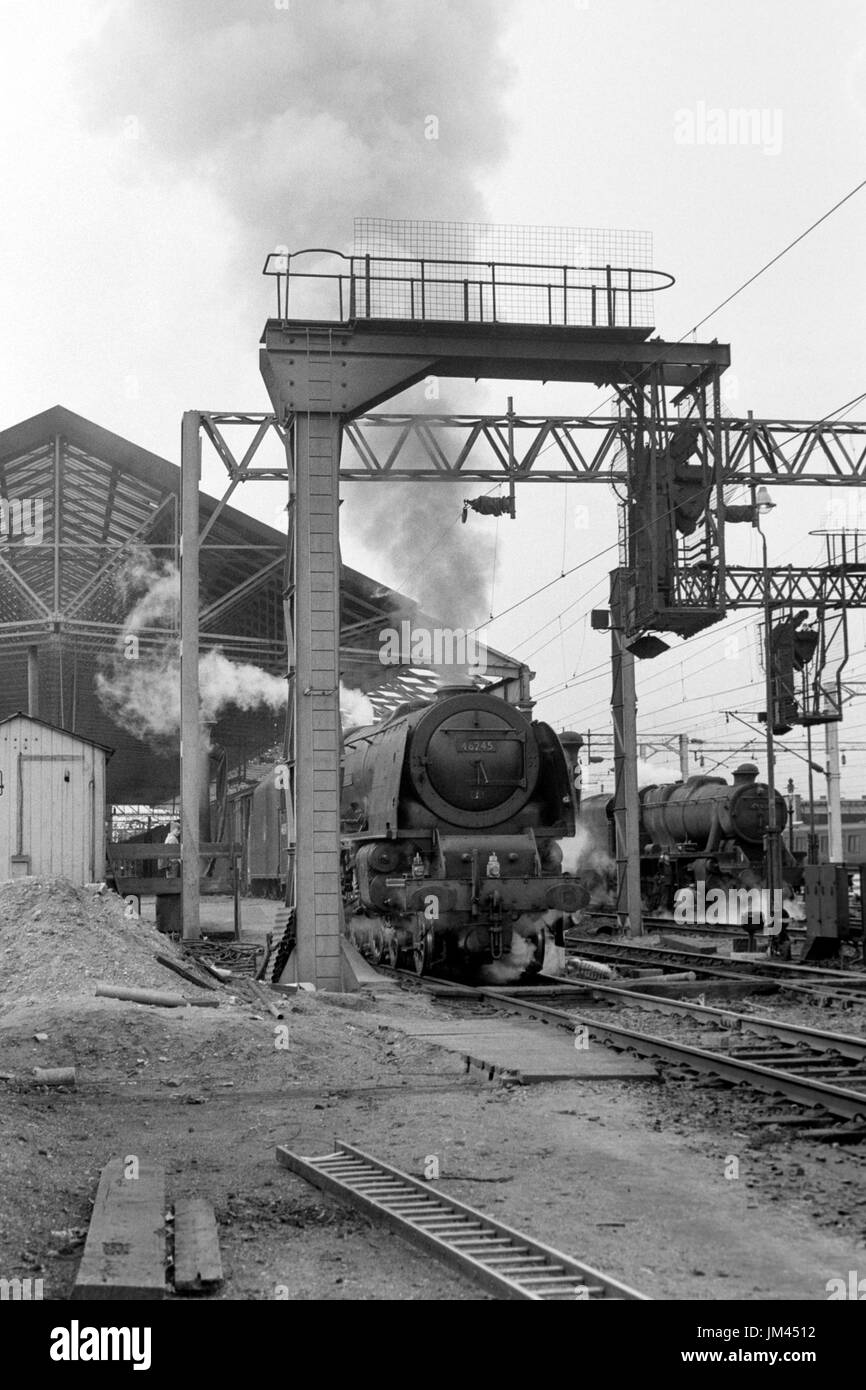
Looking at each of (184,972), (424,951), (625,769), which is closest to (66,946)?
(184,972)

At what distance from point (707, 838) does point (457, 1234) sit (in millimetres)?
25837

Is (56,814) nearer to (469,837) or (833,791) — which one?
(469,837)

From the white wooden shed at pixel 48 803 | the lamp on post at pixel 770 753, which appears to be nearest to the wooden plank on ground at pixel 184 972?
the white wooden shed at pixel 48 803

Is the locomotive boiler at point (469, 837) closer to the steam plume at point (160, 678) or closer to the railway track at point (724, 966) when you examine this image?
the railway track at point (724, 966)

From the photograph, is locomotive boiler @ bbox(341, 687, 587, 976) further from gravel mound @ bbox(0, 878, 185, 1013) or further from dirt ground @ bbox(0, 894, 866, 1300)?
dirt ground @ bbox(0, 894, 866, 1300)

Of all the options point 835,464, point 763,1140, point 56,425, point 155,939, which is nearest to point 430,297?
point 835,464

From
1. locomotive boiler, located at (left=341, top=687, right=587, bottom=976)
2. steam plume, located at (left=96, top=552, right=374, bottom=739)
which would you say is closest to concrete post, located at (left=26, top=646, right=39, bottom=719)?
steam plume, located at (left=96, top=552, right=374, bottom=739)

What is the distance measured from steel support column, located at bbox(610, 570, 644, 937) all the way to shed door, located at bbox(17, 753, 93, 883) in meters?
8.78

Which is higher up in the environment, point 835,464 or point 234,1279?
point 835,464

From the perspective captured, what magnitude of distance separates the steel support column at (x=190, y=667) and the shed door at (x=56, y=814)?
1375mm

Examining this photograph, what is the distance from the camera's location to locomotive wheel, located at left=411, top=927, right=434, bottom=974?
16.8 m
